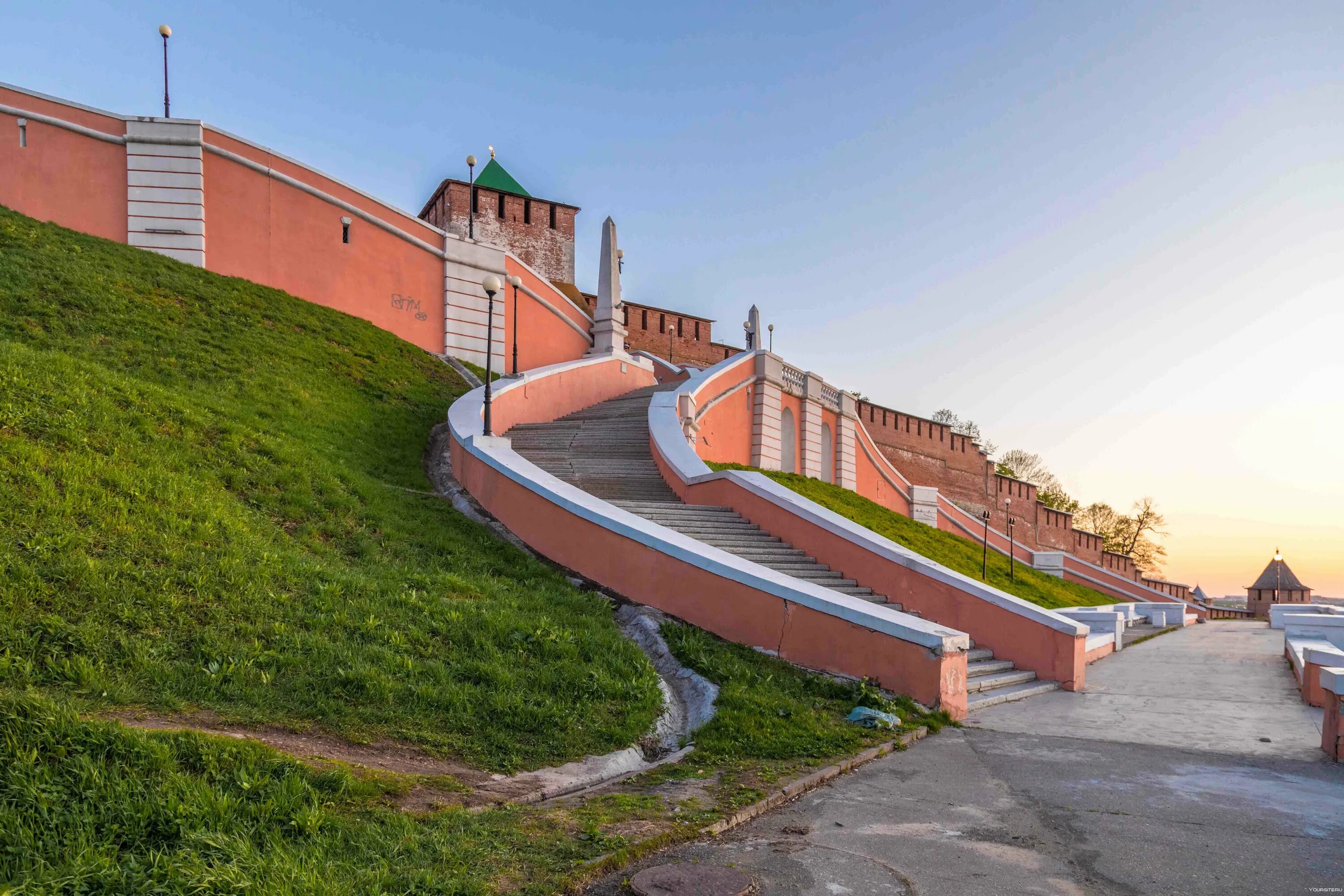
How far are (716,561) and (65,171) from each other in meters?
17.3

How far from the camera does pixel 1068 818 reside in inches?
178

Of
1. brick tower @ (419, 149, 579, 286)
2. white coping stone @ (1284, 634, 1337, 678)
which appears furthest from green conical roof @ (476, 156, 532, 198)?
white coping stone @ (1284, 634, 1337, 678)

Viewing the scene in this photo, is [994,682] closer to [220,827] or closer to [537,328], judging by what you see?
[220,827]

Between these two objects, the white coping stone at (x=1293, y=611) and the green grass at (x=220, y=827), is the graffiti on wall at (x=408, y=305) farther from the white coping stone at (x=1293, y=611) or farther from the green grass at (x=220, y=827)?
the white coping stone at (x=1293, y=611)

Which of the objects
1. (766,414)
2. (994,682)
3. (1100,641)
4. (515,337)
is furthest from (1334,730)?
(766,414)

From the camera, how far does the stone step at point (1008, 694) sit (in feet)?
25.7

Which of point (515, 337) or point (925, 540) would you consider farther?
point (925, 540)

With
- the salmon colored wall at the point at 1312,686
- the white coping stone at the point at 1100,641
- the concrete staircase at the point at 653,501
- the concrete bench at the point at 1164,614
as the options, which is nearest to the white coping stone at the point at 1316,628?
the white coping stone at the point at 1100,641

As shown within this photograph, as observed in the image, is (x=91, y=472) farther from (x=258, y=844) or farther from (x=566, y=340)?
(x=566, y=340)

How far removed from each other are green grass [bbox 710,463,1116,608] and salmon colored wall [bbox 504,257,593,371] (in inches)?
296

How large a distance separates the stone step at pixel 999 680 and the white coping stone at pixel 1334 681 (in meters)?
2.67

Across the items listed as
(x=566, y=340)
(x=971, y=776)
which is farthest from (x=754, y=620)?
(x=566, y=340)

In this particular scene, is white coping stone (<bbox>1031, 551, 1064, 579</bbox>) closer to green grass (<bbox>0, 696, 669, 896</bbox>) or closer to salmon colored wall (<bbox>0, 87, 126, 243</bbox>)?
salmon colored wall (<bbox>0, 87, 126, 243</bbox>)

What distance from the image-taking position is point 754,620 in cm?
767
